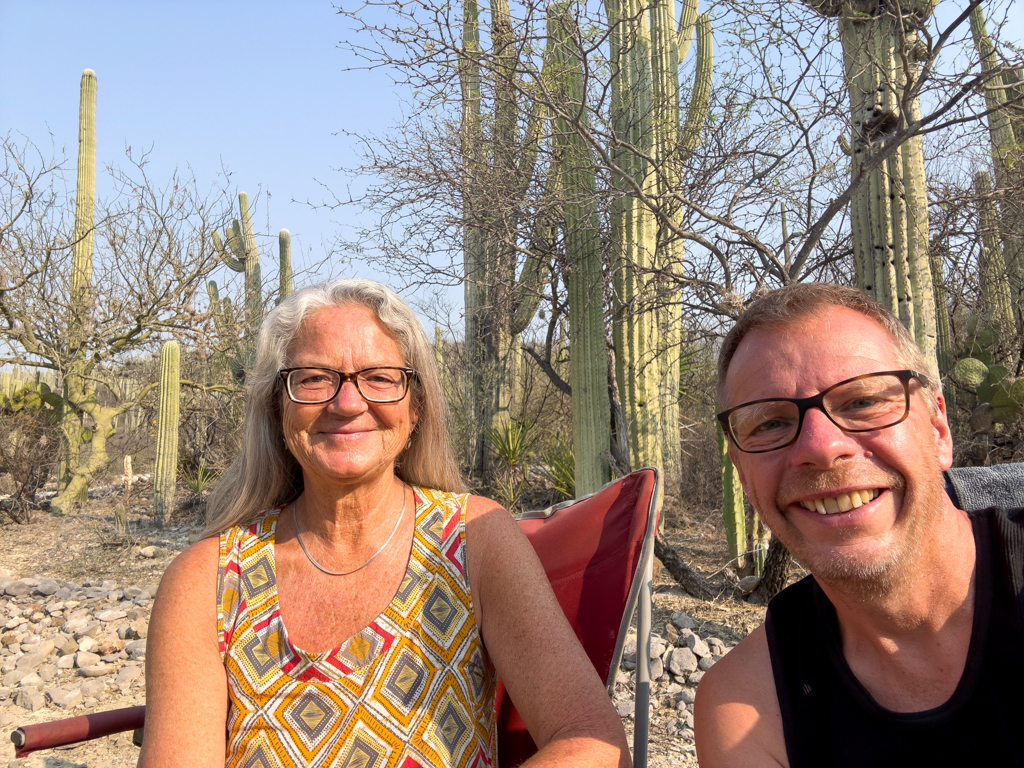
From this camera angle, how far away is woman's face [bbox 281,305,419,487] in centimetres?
181

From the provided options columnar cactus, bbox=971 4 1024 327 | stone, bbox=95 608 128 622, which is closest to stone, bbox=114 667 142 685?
stone, bbox=95 608 128 622

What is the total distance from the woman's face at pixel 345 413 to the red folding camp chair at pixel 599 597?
1.90 feet

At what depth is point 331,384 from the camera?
1843 millimetres

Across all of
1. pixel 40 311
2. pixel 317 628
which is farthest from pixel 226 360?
pixel 317 628

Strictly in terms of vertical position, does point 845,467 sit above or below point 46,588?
above

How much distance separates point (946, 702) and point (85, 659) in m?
4.77

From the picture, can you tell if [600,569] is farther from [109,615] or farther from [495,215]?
[495,215]

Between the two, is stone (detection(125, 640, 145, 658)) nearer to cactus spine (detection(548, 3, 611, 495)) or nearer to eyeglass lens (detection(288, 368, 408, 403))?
cactus spine (detection(548, 3, 611, 495))

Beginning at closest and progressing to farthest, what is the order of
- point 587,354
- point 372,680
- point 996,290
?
point 372,680 < point 587,354 < point 996,290

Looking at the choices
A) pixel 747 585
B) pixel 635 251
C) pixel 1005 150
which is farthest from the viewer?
pixel 635 251

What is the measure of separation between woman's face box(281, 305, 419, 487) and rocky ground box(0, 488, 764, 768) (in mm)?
2185

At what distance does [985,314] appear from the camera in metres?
7.10

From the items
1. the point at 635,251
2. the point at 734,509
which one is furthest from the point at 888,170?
the point at 734,509

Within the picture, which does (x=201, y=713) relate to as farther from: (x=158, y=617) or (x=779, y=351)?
(x=779, y=351)
